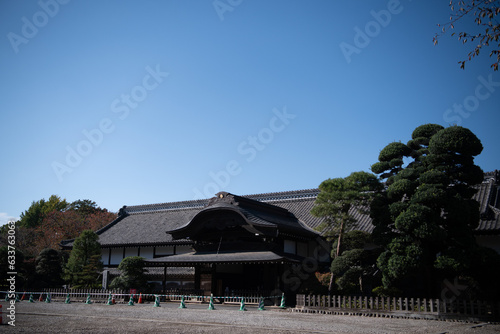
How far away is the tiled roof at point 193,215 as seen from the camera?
23.1 metres

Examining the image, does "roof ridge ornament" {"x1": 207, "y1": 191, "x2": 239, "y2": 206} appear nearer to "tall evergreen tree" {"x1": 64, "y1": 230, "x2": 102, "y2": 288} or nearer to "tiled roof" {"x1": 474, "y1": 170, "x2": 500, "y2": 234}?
"tall evergreen tree" {"x1": 64, "y1": 230, "x2": 102, "y2": 288}

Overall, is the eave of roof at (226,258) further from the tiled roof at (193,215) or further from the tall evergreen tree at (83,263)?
the tall evergreen tree at (83,263)

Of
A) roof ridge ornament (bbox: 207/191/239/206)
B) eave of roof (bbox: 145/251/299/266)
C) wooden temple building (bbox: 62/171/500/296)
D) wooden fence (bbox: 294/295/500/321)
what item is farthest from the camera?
roof ridge ornament (bbox: 207/191/239/206)

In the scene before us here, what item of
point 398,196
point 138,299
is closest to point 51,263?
point 138,299

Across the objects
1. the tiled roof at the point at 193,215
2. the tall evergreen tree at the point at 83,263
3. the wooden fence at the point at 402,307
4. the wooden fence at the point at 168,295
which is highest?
the tiled roof at the point at 193,215

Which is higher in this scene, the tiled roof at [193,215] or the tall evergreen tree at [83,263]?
the tiled roof at [193,215]

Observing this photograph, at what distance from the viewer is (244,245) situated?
2506 centimetres

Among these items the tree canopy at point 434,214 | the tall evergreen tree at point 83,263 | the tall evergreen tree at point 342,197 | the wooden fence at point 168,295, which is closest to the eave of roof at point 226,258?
the wooden fence at point 168,295

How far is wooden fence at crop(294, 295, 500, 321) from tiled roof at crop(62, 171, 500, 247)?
19.6 feet

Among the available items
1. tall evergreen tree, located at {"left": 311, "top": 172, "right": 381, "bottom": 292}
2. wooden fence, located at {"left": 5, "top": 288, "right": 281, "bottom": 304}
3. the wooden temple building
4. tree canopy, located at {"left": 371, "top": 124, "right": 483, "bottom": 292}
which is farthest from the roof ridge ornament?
tree canopy, located at {"left": 371, "top": 124, "right": 483, "bottom": 292}

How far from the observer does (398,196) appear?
18438 millimetres

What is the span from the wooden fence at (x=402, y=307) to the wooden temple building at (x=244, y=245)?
2.96 m

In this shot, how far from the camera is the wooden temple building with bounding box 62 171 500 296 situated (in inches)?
903

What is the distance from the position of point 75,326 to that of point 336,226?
1459 cm
